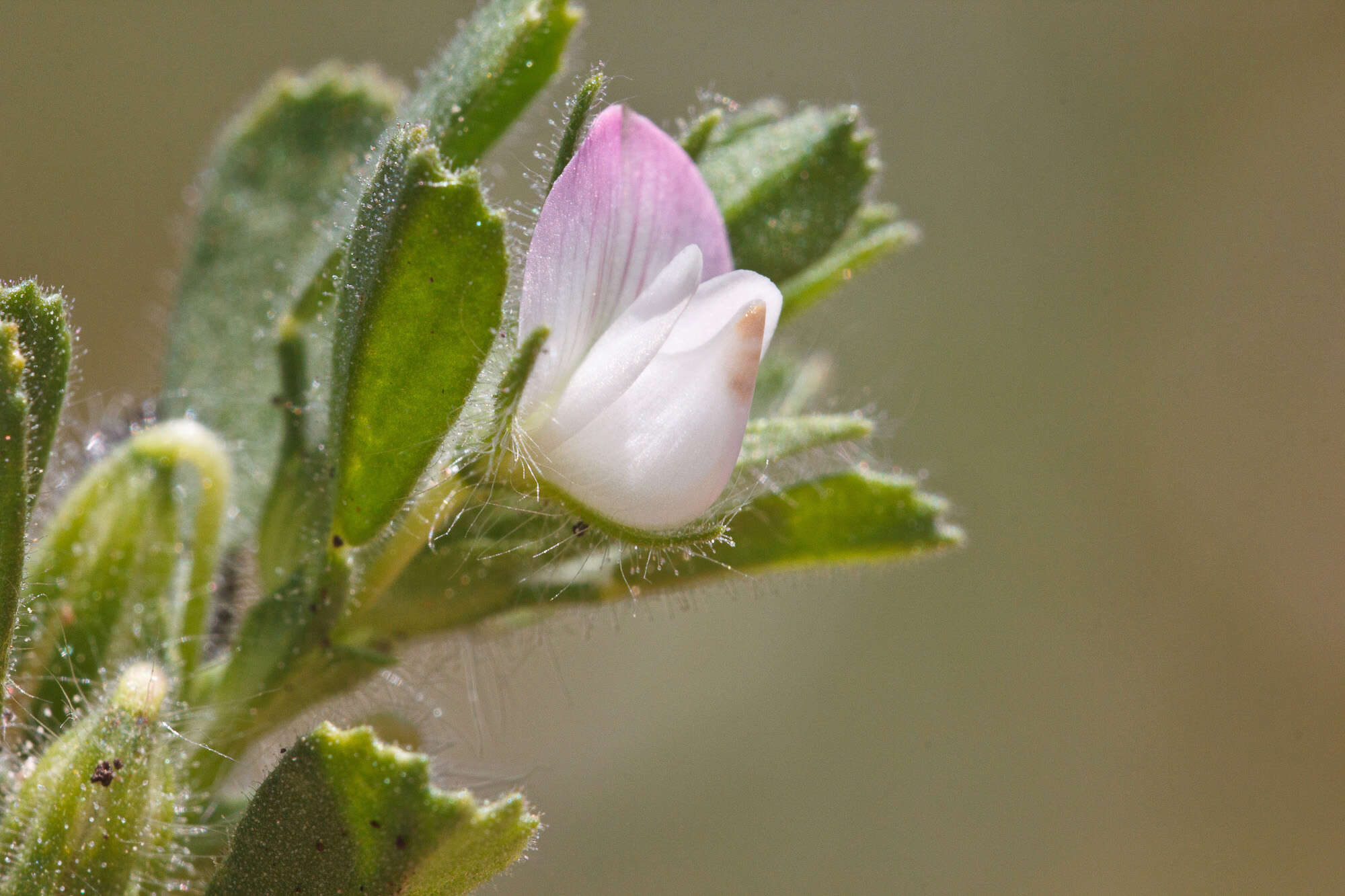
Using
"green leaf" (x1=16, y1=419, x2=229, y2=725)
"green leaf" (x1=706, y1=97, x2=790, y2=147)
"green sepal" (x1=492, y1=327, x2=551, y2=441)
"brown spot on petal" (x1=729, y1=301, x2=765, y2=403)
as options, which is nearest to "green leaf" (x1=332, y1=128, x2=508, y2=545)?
"green sepal" (x1=492, y1=327, x2=551, y2=441)

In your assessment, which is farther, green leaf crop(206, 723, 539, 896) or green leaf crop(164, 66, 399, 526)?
green leaf crop(164, 66, 399, 526)

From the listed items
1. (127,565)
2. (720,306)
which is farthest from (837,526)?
(127,565)

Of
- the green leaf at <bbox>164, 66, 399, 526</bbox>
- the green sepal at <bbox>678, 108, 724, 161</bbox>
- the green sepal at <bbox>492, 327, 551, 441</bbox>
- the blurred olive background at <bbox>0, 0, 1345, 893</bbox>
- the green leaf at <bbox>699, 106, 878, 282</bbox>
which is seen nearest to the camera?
Result: the green sepal at <bbox>492, 327, 551, 441</bbox>

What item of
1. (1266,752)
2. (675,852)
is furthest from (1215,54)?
(675,852)

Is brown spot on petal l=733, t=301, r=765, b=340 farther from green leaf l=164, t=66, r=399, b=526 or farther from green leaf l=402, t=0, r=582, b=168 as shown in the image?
green leaf l=164, t=66, r=399, b=526

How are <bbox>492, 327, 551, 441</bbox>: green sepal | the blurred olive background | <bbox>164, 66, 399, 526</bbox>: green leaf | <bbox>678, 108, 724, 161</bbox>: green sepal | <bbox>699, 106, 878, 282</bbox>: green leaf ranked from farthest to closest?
the blurred olive background
<bbox>164, 66, 399, 526</bbox>: green leaf
<bbox>699, 106, 878, 282</bbox>: green leaf
<bbox>678, 108, 724, 161</bbox>: green sepal
<bbox>492, 327, 551, 441</bbox>: green sepal

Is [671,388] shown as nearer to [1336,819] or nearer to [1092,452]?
[1092,452]

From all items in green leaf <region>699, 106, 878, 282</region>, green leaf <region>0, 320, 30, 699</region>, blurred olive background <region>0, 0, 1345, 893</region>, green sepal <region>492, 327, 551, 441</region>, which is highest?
blurred olive background <region>0, 0, 1345, 893</region>
